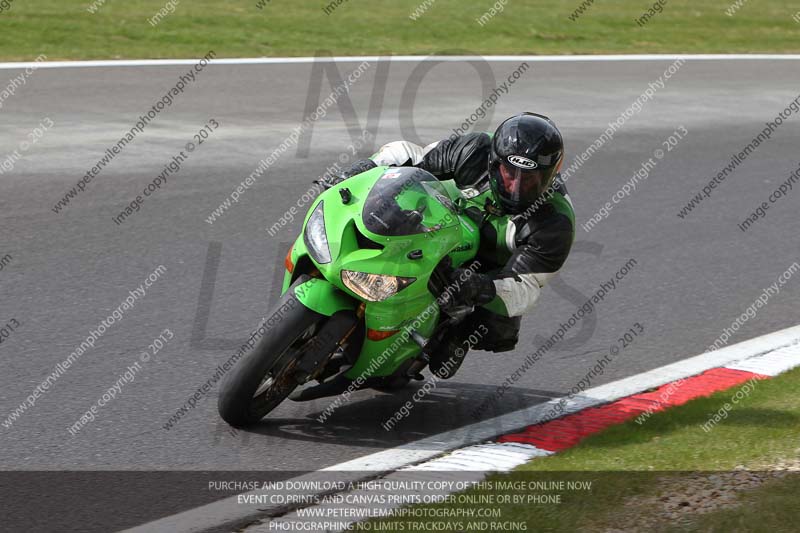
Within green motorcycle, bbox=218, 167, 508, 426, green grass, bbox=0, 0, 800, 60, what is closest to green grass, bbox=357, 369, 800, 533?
green motorcycle, bbox=218, 167, 508, 426

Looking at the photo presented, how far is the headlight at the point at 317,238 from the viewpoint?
216 inches

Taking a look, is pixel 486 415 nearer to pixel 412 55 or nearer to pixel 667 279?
pixel 667 279

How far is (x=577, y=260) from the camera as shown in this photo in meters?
9.23

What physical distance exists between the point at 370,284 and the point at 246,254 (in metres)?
3.42

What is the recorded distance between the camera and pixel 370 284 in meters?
5.44

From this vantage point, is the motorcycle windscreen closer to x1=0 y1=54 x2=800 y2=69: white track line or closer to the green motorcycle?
the green motorcycle

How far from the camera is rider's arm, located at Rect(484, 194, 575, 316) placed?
5.90m

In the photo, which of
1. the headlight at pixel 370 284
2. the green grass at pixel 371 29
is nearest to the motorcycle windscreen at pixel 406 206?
the headlight at pixel 370 284

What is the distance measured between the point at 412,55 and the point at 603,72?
9.40ft

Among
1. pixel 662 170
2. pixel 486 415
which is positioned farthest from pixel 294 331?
pixel 662 170

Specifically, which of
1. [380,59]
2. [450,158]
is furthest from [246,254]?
[380,59]

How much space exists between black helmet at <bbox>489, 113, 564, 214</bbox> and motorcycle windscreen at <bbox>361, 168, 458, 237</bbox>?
11.4 inches

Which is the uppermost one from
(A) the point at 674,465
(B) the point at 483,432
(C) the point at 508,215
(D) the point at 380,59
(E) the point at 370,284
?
(E) the point at 370,284

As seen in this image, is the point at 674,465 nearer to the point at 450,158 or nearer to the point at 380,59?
the point at 450,158
